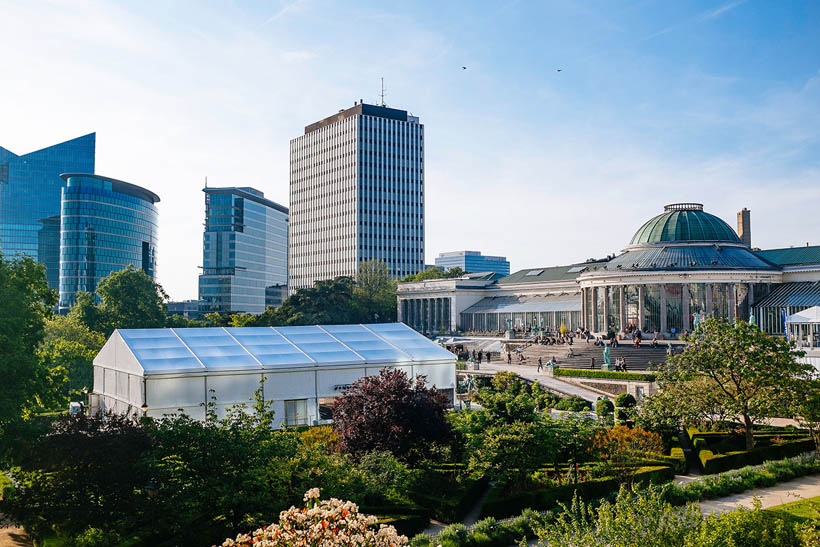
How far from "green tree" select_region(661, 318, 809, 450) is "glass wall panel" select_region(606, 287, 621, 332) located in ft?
132

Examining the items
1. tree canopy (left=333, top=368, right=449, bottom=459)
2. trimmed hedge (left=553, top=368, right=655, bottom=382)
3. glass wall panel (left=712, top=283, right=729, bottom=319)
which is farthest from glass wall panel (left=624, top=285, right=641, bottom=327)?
tree canopy (left=333, top=368, right=449, bottom=459)

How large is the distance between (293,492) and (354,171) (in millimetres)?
144157

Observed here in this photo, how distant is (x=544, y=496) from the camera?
22.6 metres

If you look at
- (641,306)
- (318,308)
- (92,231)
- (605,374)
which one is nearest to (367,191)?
(92,231)

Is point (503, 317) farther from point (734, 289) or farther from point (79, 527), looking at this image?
point (79, 527)

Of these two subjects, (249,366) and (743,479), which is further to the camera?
(249,366)

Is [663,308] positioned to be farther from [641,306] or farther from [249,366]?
[249,366]

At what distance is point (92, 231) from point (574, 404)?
138 m

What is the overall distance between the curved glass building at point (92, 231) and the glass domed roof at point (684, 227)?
125 meters

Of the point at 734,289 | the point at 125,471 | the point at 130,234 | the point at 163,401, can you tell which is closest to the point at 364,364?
the point at 163,401

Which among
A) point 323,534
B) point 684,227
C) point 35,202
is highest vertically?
point 35,202

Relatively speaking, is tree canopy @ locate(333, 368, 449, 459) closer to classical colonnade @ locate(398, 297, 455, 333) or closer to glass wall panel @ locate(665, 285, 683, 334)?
glass wall panel @ locate(665, 285, 683, 334)

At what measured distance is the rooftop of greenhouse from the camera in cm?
3300

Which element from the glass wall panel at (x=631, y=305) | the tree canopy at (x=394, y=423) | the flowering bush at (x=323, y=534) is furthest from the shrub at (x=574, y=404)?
the flowering bush at (x=323, y=534)
